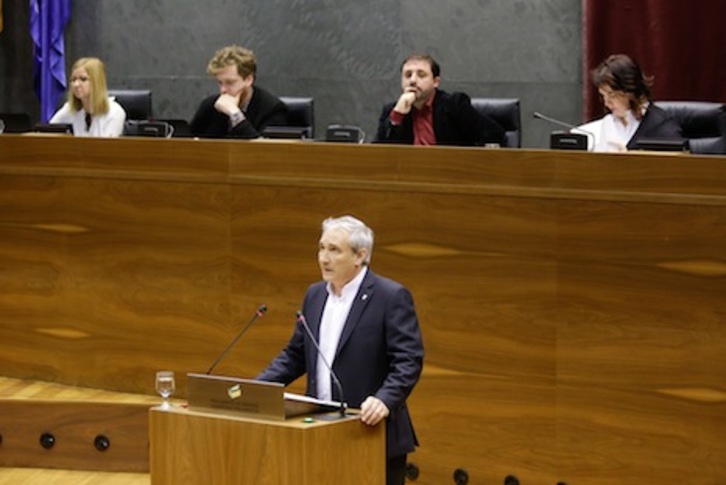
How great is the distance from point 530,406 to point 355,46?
11.7 ft

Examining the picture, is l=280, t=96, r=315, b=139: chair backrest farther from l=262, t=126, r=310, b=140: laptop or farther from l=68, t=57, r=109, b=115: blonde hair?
l=262, t=126, r=310, b=140: laptop

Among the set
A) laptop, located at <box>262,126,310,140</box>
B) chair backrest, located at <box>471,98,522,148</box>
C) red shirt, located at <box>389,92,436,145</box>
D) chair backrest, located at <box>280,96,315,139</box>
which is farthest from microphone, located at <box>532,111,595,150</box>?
chair backrest, located at <box>280,96,315,139</box>

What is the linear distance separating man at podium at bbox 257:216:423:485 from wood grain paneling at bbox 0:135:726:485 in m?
0.93

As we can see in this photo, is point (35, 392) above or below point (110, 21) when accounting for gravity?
below

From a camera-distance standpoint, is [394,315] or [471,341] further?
[471,341]

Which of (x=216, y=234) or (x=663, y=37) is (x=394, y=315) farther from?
(x=663, y=37)

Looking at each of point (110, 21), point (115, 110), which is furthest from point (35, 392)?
point (110, 21)

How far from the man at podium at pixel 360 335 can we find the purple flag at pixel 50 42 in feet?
16.0

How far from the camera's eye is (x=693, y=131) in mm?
6398

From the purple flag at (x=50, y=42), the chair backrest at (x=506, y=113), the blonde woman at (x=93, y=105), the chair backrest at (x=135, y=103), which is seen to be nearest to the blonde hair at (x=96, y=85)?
the blonde woman at (x=93, y=105)

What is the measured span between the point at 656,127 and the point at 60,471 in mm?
2772

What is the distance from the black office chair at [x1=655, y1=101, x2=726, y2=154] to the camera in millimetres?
6309

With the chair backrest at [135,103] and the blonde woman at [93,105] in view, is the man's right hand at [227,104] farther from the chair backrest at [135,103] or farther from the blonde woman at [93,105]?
the chair backrest at [135,103]

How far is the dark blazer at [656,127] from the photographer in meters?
5.86
